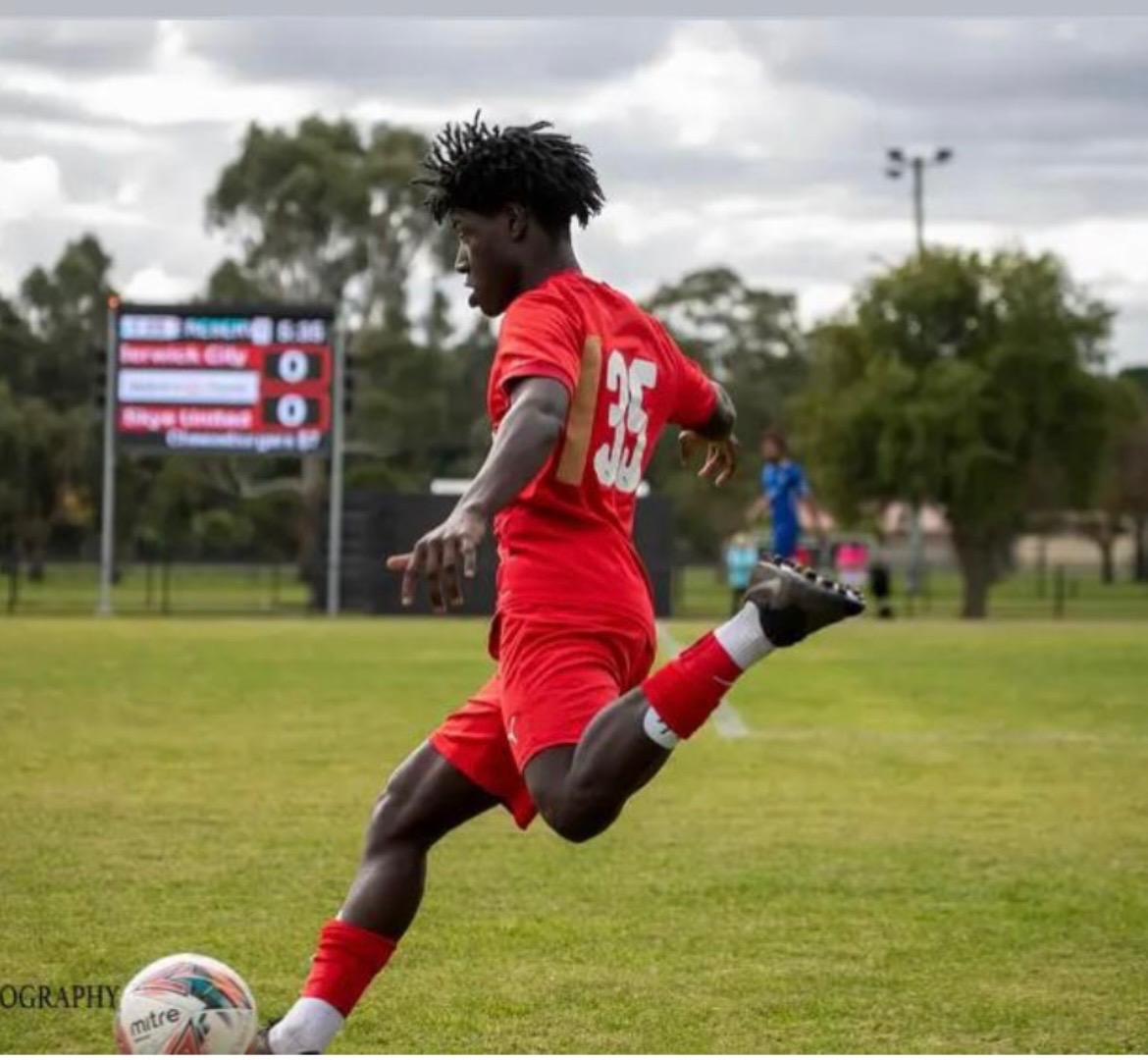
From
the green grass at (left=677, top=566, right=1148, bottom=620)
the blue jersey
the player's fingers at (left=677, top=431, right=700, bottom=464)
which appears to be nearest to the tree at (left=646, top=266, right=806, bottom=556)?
the green grass at (left=677, top=566, right=1148, bottom=620)

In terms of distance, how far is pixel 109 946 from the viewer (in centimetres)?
761

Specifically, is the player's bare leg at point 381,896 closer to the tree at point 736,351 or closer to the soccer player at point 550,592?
the soccer player at point 550,592

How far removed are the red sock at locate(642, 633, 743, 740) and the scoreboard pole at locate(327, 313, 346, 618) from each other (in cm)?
3291

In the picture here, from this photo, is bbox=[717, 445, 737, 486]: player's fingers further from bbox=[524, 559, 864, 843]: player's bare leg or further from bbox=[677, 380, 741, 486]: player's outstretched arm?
bbox=[524, 559, 864, 843]: player's bare leg

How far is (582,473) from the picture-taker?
5.53m

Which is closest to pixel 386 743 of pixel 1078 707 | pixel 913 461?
pixel 1078 707

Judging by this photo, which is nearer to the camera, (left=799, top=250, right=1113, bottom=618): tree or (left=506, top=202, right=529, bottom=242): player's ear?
(left=506, top=202, right=529, bottom=242): player's ear

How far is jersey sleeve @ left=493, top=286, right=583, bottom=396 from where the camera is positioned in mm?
5293

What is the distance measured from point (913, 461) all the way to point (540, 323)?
45.8 metres

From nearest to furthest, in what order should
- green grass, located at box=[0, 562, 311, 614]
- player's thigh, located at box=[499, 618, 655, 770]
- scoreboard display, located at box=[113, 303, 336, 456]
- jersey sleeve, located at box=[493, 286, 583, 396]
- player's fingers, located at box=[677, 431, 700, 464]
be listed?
jersey sleeve, located at box=[493, 286, 583, 396] < player's thigh, located at box=[499, 618, 655, 770] < player's fingers, located at box=[677, 431, 700, 464] < scoreboard display, located at box=[113, 303, 336, 456] < green grass, located at box=[0, 562, 311, 614]

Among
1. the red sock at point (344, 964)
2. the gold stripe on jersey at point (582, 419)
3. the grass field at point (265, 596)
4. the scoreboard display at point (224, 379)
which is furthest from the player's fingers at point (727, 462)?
the grass field at point (265, 596)

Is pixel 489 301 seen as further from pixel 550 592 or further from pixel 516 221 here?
pixel 550 592

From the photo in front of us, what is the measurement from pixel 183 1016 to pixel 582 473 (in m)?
1.54

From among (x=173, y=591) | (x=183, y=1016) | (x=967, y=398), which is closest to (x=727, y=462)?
(x=183, y=1016)
